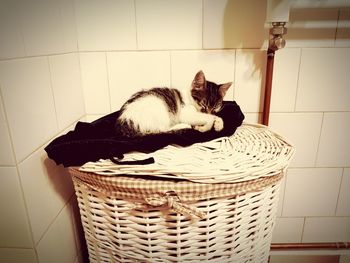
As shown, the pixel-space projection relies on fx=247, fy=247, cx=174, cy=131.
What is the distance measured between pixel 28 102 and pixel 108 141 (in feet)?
0.62

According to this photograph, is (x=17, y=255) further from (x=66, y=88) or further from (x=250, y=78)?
(x=250, y=78)

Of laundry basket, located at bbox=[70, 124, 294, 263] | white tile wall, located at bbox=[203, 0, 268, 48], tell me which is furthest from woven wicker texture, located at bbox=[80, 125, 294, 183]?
white tile wall, located at bbox=[203, 0, 268, 48]

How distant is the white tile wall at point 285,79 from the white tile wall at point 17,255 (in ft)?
2.60

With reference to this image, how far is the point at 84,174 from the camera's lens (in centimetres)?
50

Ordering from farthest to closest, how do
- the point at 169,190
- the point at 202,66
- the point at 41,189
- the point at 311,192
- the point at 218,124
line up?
the point at 311,192 < the point at 202,66 < the point at 218,124 < the point at 41,189 < the point at 169,190

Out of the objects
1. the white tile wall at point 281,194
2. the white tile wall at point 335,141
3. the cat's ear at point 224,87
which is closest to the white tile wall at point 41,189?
the cat's ear at point 224,87

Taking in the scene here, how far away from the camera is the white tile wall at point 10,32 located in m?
0.45

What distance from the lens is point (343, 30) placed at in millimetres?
768

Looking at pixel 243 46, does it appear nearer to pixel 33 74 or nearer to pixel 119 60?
pixel 119 60

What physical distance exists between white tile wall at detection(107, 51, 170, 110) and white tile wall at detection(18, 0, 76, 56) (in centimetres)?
14

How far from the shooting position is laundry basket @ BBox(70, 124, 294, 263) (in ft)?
1.49

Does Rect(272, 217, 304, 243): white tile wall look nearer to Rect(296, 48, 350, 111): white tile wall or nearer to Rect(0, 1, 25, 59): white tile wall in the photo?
Rect(296, 48, 350, 111): white tile wall

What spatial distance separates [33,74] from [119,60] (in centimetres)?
31

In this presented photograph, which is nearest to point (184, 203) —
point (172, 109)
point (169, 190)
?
point (169, 190)
